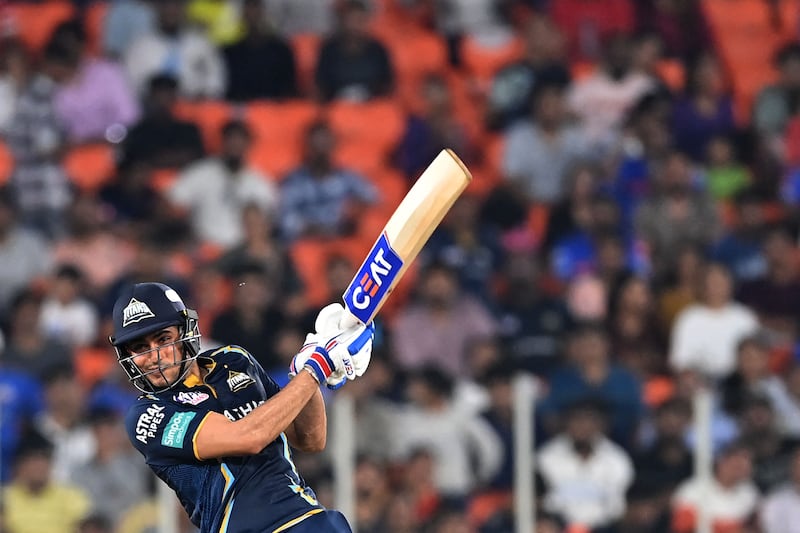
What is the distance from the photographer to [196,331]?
18.4ft

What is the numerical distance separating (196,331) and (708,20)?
9.51 metres

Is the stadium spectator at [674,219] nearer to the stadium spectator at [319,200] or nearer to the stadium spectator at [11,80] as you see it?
the stadium spectator at [319,200]

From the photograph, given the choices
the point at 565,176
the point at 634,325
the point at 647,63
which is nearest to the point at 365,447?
the point at 634,325

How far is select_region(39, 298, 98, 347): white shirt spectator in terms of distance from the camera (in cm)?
1045

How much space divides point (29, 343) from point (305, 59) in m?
3.94

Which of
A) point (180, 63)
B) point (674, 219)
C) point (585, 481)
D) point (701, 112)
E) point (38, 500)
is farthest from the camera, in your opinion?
point (701, 112)

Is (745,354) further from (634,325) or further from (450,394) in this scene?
(450,394)

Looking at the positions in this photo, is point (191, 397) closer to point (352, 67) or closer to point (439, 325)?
point (439, 325)

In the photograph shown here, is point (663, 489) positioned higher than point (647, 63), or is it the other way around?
point (647, 63)

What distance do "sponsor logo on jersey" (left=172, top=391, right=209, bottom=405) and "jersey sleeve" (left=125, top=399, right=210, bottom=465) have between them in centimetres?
2

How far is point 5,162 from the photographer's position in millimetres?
11633

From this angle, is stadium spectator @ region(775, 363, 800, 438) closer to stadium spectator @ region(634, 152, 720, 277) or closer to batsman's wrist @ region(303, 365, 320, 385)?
stadium spectator @ region(634, 152, 720, 277)

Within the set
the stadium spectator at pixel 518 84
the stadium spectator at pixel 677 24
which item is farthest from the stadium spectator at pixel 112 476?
the stadium spectator at pixel 677 24

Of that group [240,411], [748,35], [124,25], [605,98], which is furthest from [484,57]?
[240,411]
